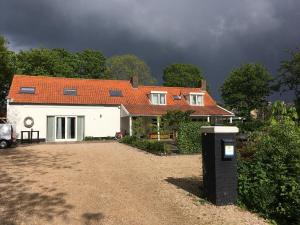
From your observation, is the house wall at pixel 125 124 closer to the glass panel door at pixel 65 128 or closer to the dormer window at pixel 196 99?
the glass panel door at pixel 65 128

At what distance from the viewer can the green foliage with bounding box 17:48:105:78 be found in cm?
4456

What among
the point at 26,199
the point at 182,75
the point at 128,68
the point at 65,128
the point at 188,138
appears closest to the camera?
the point at 26,199

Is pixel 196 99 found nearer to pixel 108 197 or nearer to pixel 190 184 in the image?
pixel 190 184

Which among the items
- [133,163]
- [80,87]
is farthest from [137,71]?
[133,163]

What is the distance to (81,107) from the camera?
30219 millimetres

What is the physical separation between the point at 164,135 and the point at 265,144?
65.4 ft

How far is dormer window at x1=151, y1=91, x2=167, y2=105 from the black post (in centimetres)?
2723

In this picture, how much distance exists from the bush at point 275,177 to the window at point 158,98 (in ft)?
89.2

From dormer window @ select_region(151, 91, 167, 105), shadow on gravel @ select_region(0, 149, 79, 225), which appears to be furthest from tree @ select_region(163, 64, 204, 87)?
shadow on gravel @ select_region(0, 149, 79, 225)

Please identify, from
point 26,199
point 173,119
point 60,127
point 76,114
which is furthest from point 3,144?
point 26,199

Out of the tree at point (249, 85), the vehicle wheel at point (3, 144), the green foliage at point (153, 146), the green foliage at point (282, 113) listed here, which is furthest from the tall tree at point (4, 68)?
the green foliage at point (282, 113)

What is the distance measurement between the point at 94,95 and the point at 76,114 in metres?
3.09

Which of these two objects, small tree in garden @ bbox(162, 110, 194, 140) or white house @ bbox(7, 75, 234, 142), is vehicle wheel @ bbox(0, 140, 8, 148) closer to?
white house @ bbox(7, 75, 234, 142)

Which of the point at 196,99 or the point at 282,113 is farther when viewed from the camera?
the point at 196,99
